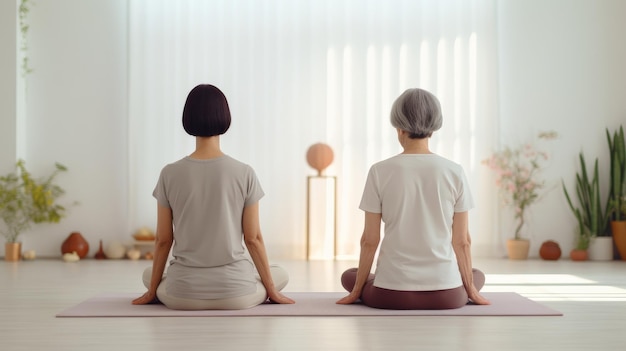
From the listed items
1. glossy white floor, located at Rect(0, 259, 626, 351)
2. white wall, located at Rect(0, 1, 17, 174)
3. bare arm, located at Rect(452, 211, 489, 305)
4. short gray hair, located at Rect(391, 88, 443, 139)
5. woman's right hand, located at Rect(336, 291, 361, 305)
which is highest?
white wall, located at Rect(0, 1, 17, 174)

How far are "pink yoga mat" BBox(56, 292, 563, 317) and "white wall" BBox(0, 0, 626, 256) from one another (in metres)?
3.39

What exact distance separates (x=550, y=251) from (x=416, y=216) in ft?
12.1

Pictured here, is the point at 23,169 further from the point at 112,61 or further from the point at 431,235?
the point at 431,235

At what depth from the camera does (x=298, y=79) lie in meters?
7.30

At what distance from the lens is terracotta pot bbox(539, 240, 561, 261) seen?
6902 millimetres

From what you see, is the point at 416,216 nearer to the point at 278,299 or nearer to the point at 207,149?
the point at 278,299

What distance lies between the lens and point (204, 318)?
11.3ft

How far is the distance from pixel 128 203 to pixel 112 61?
1208 mm

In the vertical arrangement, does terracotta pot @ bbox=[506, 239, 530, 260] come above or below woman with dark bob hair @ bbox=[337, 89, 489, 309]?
below

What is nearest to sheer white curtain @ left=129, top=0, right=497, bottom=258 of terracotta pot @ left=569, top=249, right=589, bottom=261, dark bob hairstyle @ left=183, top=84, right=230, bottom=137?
terracotta pot @ left=569, top=249, right=589, bottom=261

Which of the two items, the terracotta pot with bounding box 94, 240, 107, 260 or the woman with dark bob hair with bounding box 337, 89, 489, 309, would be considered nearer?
the woman with dark bob hair with bounding box 337, 89, 489, 309

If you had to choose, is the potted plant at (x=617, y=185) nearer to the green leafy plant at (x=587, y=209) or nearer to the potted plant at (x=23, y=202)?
the green leafy plant at (x=587, y=209)

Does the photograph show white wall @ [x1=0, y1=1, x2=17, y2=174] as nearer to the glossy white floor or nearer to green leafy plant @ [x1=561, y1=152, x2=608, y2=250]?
the glossy white floor

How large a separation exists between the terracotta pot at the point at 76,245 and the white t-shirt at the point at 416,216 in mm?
4115
